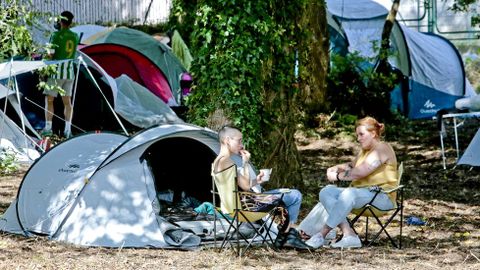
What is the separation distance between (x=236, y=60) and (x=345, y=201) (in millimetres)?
2405

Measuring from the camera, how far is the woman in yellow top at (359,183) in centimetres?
716

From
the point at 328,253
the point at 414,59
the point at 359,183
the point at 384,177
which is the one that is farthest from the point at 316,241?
the point at 414,59

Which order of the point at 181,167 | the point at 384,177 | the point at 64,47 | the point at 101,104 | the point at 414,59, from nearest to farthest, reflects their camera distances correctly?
the point at 384,177 < the point at 181,167 < the point at 64,47 < the point at 101,104 < the point at 414,59

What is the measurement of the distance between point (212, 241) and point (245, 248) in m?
0.43

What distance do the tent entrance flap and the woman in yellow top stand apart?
5.68 feet

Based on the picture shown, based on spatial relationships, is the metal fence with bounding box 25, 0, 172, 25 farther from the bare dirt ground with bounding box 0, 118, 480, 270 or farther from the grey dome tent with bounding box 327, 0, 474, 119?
the bare dirt ground with bounding box 0, 118, 480, 270

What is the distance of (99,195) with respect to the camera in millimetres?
7594

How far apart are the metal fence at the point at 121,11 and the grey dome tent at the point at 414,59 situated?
8.76 meters

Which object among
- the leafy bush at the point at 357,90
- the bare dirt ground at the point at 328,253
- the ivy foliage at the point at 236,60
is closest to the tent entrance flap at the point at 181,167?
the ivy foliage at the point at 236,60

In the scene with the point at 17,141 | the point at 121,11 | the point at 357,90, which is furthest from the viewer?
the point at 121,11

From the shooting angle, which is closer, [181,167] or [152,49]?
[181,167]

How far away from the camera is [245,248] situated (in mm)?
→ 7086

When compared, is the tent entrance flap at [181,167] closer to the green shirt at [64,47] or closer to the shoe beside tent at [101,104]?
the green shirt at [64,47]

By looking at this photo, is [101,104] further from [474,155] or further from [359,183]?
[359,183]
